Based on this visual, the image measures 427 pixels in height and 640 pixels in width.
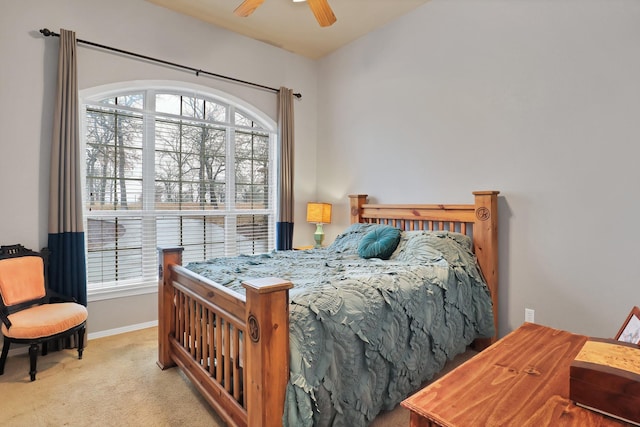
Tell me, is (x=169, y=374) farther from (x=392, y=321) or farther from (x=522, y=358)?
(x=522, y=358)

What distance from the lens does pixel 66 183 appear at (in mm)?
2799

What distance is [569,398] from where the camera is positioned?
0.87m

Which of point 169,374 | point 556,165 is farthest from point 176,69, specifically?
point 556,165

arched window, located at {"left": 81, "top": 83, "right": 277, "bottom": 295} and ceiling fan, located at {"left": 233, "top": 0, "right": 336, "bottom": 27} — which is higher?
ceiling fan, located at {"left": 233, "top": 0, "right": 336, "bottom": 27}

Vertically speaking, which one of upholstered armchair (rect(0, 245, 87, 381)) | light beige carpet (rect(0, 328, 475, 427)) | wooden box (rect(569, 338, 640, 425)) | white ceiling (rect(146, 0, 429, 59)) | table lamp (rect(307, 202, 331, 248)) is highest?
white ceiling (rect(146, 0, 429, 59))

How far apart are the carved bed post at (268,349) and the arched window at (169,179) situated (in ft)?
7.98

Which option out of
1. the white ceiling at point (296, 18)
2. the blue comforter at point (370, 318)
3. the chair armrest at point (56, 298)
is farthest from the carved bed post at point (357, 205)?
the chair armrest at point (56, 298)

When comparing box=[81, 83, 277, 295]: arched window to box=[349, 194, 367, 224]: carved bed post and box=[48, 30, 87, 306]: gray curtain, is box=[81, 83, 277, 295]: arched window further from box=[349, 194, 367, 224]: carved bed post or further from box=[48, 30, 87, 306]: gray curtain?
box=[349, 194, 367, 224]: carved bed post

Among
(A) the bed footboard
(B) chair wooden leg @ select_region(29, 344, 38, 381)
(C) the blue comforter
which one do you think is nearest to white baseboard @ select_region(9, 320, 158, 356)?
(B) chair wooden leg @ select_region(29, 344, 38, 381)

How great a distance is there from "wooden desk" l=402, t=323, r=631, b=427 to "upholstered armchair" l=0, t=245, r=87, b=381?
256 centimetres

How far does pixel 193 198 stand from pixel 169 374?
6.15 feet

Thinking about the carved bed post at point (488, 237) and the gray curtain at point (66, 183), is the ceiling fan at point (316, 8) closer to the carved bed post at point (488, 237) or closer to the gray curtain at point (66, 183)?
the gray curtain at point (66, 183)

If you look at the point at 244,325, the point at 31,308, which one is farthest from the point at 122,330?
the point at 244,325

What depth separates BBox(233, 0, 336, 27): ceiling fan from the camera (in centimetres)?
247
